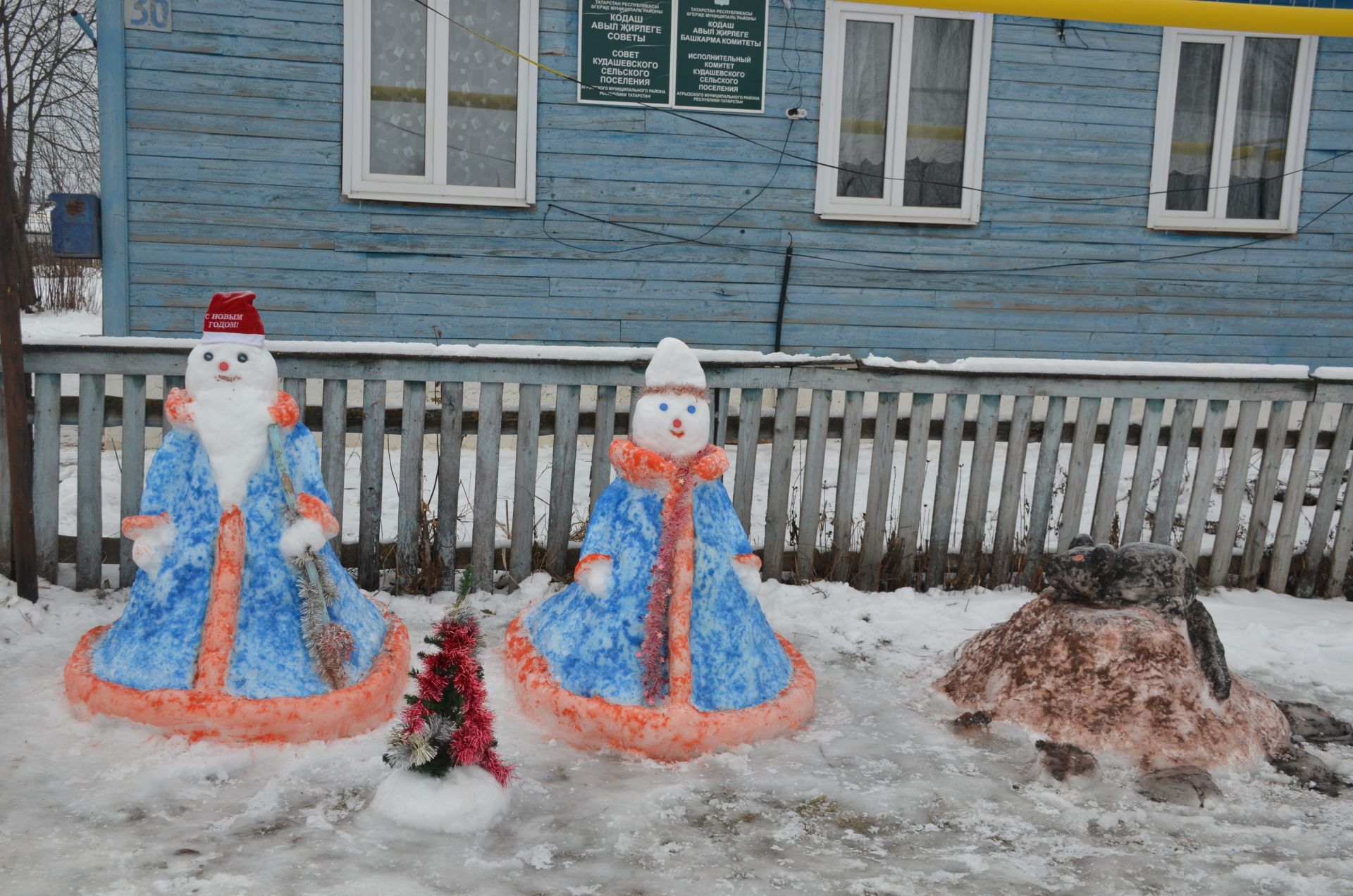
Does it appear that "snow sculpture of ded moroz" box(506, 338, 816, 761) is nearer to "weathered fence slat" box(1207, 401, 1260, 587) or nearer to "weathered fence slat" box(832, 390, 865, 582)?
"weathered fence slat" box(832, 390, 865, 582)

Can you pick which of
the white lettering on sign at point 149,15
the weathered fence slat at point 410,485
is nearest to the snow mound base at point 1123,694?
the weathered fence slat at point 410,485

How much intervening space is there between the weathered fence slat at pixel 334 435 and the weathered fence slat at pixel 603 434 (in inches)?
43.5

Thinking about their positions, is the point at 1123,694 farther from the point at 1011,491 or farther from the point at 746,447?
the point at 746,447

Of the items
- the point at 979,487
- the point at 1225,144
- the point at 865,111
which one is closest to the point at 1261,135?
the point at 1225,144

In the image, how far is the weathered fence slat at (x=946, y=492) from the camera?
5.12 metres

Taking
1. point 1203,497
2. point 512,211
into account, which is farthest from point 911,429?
point 512,211

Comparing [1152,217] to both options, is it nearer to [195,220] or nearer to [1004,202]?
[1004,202]

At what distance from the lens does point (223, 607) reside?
3.26 m

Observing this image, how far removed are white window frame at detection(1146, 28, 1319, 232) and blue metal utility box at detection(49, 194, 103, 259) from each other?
7.79 meters

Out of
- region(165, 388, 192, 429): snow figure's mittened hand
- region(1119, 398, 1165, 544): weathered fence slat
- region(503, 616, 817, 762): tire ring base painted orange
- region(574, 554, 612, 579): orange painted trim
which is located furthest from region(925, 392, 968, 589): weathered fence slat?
region(165, 388, 192, 429): snow figure's mittened hand

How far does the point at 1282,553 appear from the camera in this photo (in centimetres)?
538

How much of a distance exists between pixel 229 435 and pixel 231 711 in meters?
0.85

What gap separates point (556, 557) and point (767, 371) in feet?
4.25

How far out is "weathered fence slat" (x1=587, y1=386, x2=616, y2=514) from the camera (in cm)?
487
